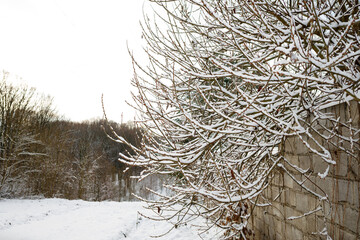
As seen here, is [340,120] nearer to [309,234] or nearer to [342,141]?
[342,141]

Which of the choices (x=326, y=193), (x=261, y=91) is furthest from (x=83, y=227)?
(x=261, y=91)

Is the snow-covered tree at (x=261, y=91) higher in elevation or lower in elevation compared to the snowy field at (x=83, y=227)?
higher

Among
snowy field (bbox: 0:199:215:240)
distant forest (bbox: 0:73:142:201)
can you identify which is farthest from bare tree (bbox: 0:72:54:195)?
snowy field (bbox: 0:199:215:240)

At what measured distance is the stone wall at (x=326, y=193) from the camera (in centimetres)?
211

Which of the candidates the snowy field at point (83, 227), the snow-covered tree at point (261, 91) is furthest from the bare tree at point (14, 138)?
the snow-covered tree at point (261, 91)

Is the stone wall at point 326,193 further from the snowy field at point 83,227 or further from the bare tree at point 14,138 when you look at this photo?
the bare tree at point 14,138

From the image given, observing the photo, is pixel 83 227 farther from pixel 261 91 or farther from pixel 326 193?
pixel 261 91

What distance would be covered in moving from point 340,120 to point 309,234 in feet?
4.48

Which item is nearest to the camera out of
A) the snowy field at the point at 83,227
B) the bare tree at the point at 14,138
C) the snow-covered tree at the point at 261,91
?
the snow-covered tree at the point at 261,91

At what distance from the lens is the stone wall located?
83.0 inches

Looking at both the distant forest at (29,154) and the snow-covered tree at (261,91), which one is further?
the distant forest at (29,154)

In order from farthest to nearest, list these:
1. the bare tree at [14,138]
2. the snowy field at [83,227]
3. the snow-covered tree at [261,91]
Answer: the bare tree at [14,138]
the snowy field at [83,227]
the snow-covered tree at [261,91]

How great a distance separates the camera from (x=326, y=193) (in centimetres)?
249

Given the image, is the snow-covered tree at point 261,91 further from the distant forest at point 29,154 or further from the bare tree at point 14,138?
the bare tree at point 14,138
